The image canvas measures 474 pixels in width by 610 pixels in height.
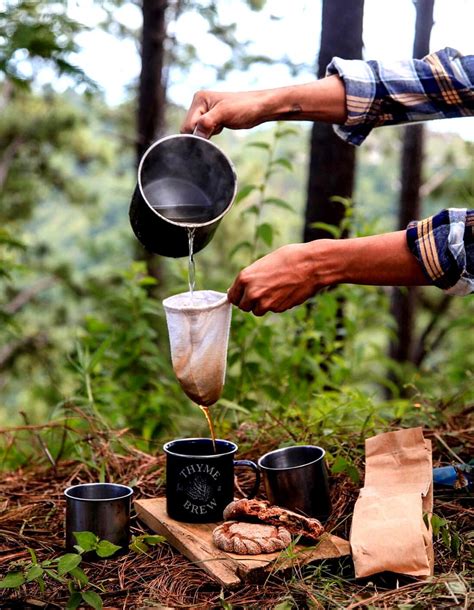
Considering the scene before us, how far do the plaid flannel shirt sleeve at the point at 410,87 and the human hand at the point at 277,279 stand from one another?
74 centimetres

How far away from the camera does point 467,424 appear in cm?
295

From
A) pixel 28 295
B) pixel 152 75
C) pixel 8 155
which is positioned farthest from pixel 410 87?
pixel 28 295

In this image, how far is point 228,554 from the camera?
6.57 feet

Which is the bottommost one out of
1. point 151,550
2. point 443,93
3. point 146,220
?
point 151,550

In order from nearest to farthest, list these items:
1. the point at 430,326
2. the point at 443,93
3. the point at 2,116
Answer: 1. the point at 443,93
2. the point at 430,326
3. the point at 2,116

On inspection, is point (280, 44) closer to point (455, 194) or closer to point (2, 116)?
point (455, 194)

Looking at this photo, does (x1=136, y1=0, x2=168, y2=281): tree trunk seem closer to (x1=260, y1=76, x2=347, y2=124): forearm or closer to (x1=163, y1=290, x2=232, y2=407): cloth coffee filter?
(x1=260, y1=76, x2=347, y2=124): forearm

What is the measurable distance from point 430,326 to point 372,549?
20.5 feet

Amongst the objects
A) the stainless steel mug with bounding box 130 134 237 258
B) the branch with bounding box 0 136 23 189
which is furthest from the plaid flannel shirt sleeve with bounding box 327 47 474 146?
the branch with bounding box 0 136 23 189

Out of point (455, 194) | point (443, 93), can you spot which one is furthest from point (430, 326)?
point (443, 93)

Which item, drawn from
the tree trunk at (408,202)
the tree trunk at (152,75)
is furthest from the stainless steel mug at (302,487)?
the tree trunk at (408,202)

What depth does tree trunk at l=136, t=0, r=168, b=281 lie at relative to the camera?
23.8 feet

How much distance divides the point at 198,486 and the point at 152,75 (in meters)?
5.80

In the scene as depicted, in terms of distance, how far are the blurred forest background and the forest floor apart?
0.96 ft
